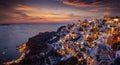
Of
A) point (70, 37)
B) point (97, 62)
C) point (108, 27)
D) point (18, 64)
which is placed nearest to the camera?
point (97, 62)

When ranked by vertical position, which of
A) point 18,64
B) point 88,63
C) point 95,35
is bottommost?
point 18,64

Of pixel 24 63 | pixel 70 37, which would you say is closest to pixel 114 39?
pixel 70 37

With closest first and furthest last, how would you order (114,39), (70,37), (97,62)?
(97,62) < (114,39) < (70,37)

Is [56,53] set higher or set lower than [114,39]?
lower

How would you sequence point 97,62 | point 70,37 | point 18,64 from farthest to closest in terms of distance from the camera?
1. point 70,37
2. point 18,64
3. point 97,62

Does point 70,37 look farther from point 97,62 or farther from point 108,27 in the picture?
point 97,62

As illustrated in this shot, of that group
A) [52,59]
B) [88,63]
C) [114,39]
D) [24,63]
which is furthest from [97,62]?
[24,63]

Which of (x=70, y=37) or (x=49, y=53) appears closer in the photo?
(x=49, y=53)

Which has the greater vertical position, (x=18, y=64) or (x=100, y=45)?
(x=100, y=45)

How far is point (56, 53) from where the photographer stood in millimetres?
49562

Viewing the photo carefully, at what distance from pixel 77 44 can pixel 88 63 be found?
38.2 ft

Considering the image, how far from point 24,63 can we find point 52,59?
359 inches

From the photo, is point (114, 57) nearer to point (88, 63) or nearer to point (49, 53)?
point (88, 63)

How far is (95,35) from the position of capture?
169 ft
